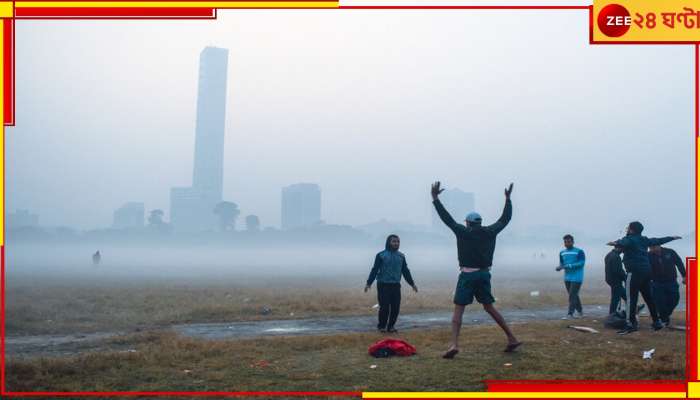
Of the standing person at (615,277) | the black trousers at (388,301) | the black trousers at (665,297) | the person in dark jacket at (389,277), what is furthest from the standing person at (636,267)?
the black trousers at (388,301)

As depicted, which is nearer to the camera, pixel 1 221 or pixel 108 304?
pixel 1 221

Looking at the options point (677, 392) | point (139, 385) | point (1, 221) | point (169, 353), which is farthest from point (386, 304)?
point (1, 221)

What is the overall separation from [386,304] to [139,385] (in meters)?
6.28

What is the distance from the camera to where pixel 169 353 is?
31.8 ft

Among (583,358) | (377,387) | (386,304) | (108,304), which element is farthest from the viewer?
(108,304)

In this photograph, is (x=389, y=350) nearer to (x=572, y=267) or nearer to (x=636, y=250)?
(x=636, y=250)

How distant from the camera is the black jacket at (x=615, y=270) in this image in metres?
13.5

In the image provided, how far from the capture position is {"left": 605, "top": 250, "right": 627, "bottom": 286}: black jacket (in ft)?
44.2

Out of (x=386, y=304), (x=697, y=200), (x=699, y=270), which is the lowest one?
(x=386, y=304)

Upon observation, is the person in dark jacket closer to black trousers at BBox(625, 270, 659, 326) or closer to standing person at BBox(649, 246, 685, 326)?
black trousers at BBox(625, 270, 659, 326)

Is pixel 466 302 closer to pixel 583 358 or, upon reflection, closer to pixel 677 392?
pixel 583 358

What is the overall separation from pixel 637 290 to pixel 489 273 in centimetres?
380

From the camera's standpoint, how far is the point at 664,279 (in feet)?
41.0

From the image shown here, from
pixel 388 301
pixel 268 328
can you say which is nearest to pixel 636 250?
pixel 388 301
